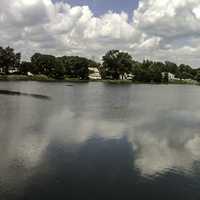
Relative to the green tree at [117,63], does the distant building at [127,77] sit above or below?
below

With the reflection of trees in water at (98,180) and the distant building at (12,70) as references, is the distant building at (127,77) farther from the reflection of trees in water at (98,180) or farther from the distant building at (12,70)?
the reflection of trees in water at (98,180)

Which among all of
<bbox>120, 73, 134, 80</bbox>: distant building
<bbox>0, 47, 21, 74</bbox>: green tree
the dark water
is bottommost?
the dark water

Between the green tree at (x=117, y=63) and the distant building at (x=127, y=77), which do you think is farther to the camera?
the distant building at (x=127, y=77)

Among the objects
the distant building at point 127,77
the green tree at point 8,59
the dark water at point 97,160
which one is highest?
the green tree at point 8,59

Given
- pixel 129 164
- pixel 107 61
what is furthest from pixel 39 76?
pixel 129 164

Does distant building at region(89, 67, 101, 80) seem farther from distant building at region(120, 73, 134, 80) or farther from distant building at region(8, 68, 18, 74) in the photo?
distant building at region(8, 68, 18, 74)

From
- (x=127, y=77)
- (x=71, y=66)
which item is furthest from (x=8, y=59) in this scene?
(x=127, y=77)

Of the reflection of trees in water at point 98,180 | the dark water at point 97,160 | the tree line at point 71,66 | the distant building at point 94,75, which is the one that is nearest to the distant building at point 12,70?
the tree line at point 71,66

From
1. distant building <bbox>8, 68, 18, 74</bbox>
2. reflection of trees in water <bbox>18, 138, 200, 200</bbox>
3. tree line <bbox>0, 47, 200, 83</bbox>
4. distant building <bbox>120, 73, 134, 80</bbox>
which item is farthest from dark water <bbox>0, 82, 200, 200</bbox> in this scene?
distant building <bbox>120, 73, 134, 80</bbox>

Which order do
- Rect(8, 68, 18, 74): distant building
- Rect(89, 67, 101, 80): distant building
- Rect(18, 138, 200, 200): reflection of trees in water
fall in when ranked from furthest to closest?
Rect(89, 67, 101, 80): distant building < Rect(8, 68, 18, 74): distant building < Rect(18, 138, 200, 200): reflection of trees in water

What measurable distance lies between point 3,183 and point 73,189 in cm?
283

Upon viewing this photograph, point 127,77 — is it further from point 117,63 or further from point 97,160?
point 97,160

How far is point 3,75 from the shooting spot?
454ft

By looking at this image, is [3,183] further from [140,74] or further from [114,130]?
[140,74]
